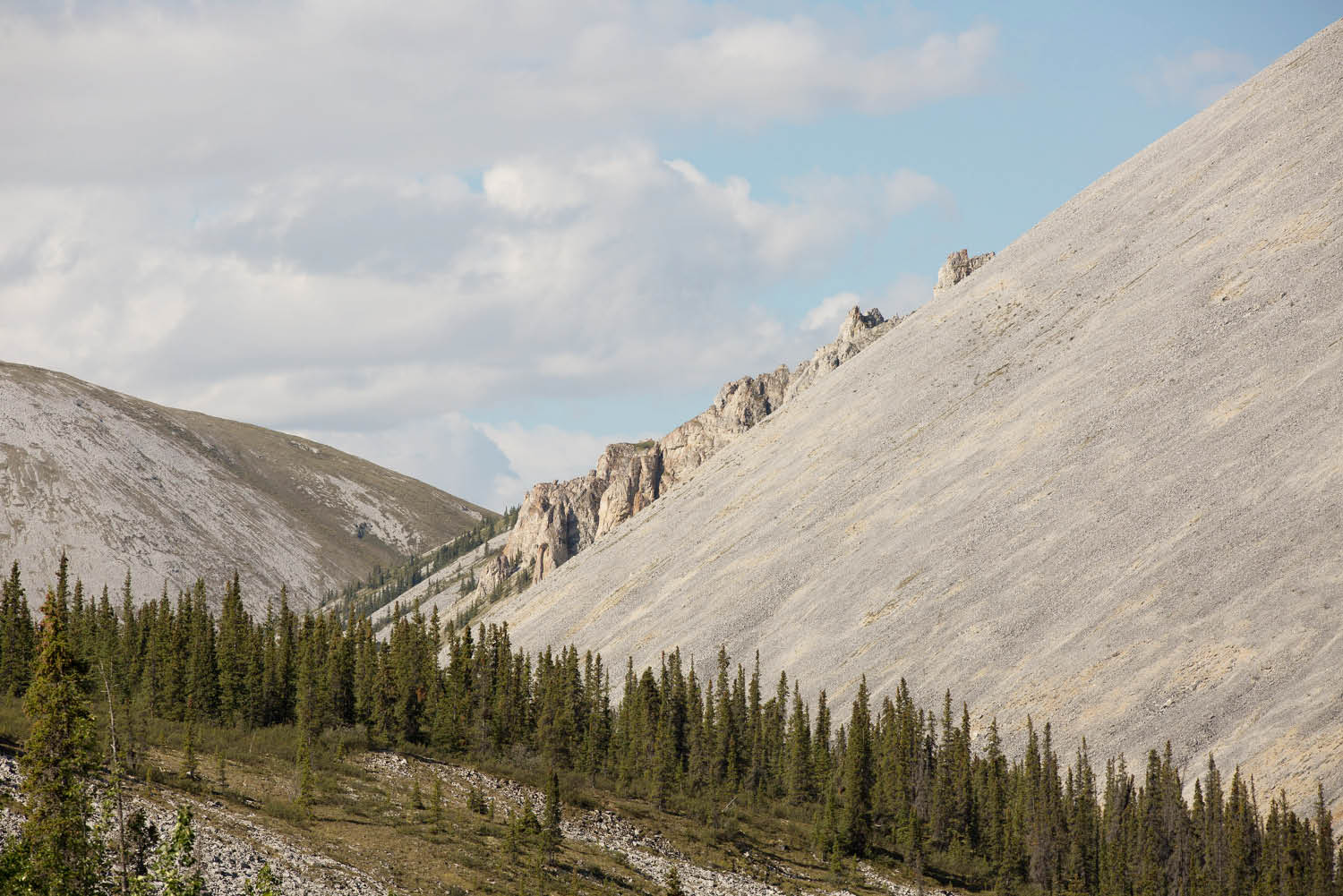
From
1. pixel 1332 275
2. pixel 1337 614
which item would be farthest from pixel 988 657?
pixel 1332 275

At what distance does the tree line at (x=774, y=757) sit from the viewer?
95.6 metres

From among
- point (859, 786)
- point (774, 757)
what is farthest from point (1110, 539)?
point (859, 786)

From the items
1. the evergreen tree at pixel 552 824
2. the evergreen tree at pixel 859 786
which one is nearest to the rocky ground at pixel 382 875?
the evergreen tree at pixel 552 824

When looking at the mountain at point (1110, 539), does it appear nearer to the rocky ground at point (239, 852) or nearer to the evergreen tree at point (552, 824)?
the evergreen tree at point (552, 824)

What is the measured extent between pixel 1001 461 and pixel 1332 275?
5016cm

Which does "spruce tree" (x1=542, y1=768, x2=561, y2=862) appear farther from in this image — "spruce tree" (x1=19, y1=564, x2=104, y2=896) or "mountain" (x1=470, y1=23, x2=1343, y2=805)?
"mountain" (x1=470, y1=23, x2=1343, y2=805)

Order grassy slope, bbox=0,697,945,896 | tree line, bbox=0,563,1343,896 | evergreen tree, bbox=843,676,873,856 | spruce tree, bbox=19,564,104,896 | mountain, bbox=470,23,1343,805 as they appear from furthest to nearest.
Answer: mountain, bbox=470,23,1343,805 → evergreen tree, bbox=843,676,873,856 → tree line, bbox=0,563,1343,896 → grassy slope, bbox=0,697,945,896 → spruce tree, bbox=19,564,104,896

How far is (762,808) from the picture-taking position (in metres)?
108

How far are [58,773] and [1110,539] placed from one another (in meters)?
132

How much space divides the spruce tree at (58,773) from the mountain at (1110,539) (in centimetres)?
10515

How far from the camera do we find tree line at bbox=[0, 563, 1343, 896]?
9562cm

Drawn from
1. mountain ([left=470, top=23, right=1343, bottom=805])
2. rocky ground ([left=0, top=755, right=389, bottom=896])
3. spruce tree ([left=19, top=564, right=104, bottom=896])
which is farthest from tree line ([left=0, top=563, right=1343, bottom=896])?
spruce tree ([left=19, top=564, right=104, bottom=896])

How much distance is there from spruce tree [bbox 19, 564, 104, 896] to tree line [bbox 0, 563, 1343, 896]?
160 feet

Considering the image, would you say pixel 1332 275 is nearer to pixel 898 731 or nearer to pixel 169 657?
pixel 898 731
